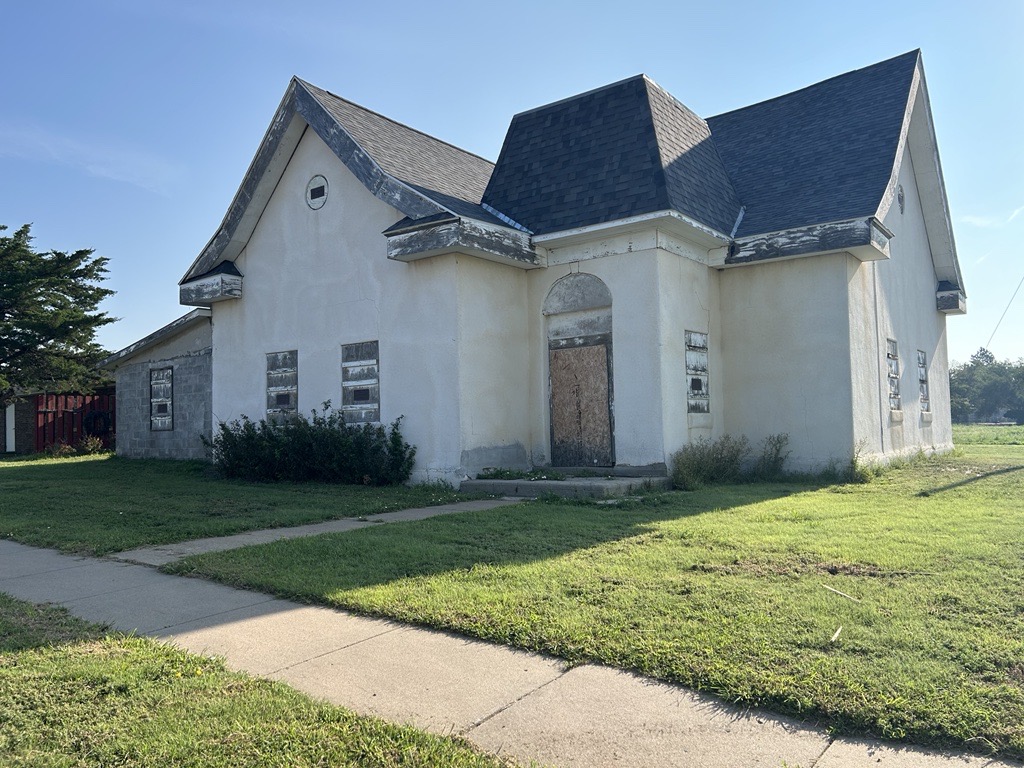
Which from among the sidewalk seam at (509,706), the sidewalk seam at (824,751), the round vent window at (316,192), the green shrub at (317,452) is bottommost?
the sidewalk seam at (824,751)

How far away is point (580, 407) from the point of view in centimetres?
1381

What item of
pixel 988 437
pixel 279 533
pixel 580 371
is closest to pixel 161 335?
pixel 580 371

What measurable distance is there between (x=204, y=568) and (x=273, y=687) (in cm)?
308

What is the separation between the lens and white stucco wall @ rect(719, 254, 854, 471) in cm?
1373

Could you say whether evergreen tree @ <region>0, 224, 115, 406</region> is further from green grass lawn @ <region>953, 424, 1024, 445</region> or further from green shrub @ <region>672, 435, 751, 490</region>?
green grass lawn @ <region>953, 424, 1024, 445</region>

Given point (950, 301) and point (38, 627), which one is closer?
point (38, 627)

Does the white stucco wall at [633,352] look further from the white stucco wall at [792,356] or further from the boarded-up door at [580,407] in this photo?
the white stucco wall at [792,356]

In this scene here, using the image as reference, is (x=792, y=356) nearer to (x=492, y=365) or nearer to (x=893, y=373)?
(x=893, y=373)

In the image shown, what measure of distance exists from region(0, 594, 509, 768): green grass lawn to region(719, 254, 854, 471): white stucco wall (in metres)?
11.8

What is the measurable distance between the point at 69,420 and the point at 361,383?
1480 cm

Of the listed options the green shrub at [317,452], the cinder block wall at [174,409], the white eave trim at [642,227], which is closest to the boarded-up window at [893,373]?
the white eave trim at [642,227]

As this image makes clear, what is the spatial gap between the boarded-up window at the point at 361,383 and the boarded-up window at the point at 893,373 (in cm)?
989

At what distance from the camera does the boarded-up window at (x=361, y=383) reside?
45.9 ft

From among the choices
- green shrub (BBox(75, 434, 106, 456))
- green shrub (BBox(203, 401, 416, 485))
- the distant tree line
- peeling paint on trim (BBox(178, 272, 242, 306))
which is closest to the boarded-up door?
green shrub (BBox(203, 401, 416, 485))
